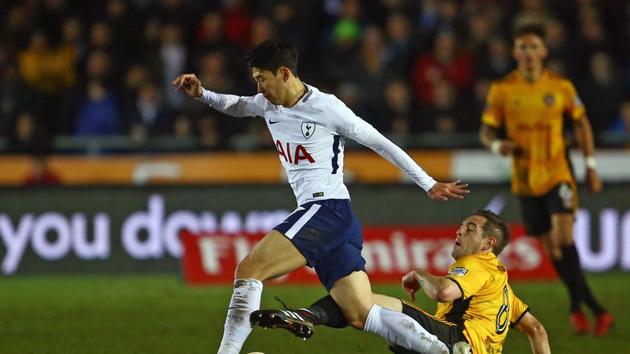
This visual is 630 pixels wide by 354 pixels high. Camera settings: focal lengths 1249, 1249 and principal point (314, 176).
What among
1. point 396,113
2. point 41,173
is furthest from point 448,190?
point 41,173

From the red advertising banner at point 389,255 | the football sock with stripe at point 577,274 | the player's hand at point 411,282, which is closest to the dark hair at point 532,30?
the football sock with stripe at point 577,274

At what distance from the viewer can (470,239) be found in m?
7.46

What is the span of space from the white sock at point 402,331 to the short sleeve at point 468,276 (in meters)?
0.32

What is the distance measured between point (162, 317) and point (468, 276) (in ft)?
14.5

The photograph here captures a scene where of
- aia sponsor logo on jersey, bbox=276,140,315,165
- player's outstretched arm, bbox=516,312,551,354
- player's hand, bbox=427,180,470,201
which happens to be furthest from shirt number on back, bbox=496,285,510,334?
aia sponsor logo on jersey, bbox=276,140,315,165

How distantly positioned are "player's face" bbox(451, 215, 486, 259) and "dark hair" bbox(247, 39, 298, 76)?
4.69 ft

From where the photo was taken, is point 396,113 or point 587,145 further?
point 396,113

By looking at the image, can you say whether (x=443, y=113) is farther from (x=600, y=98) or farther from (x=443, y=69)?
(x=600, y=98)

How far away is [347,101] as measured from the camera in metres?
16.3

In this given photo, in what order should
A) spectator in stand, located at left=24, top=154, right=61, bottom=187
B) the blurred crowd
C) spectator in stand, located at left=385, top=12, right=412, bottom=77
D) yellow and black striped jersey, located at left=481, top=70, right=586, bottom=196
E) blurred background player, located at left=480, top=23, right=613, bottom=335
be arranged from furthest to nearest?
spectator in stand, located at left=385, top=12, right=412, bottom=77 → the blurred crowd → spectator in stand, located at left=24, top=154, right=61, bottom=187 → yellow and black striped jersey, located at left=481, top=70, right=586, bottom=196 → blurred background player, located at left=480, top=23, right=613, bottom=335

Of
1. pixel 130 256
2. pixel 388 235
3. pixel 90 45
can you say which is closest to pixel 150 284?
pixel 130 256

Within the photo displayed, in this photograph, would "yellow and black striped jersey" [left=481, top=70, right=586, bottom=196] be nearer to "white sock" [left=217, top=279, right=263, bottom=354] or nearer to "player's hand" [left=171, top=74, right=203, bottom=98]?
"player's hand" [left=171, top=74, right=203, bottom=98]

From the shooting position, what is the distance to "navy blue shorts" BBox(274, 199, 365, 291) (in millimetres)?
7379

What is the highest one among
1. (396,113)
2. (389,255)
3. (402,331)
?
(396,113)
